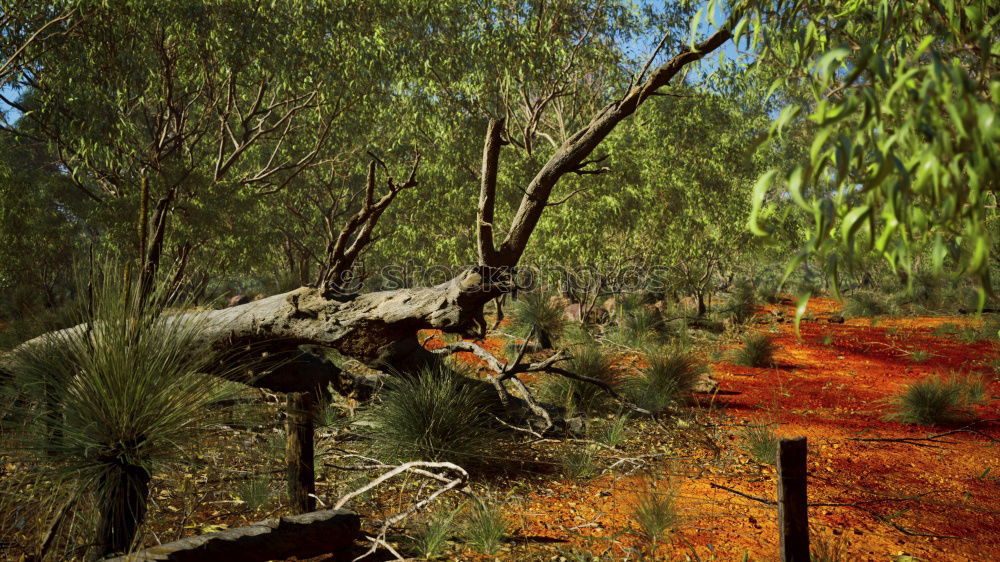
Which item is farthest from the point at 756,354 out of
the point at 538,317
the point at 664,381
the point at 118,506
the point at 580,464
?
the point at 118,506

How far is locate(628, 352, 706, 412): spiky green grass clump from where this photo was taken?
7.73 metres

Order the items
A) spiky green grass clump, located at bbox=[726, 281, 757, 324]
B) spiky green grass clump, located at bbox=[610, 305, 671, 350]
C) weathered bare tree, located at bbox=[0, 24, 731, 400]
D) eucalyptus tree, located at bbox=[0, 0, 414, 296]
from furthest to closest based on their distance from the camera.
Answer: spiky green grass clump, located at bbox=[726, 281, 757, 324] → spiky green grass clump, located at bbox=[610, 305, 671, 350] → eucalyptus tree, located at bbox=[0, 0, 414, 296] → weathered bare tree, located at bbox=[0, 24, 731, 400]

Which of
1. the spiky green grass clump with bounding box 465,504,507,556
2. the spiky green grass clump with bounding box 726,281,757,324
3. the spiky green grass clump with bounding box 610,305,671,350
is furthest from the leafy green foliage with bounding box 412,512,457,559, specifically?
the spiky green grass clump with bounding box 726,281,757,324

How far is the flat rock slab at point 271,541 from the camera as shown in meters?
2.83

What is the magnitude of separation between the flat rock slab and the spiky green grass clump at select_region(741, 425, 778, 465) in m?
3.85

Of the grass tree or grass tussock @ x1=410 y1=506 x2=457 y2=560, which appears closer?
the grass tree

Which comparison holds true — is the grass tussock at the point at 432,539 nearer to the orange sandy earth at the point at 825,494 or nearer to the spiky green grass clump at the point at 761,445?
the orange sandy earth at the point at 825,494

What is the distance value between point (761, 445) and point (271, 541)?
4452 mm

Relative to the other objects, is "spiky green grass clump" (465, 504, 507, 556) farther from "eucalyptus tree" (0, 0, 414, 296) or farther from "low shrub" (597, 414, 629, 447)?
"eucalyptus tree" (0, 0, 414, 296)

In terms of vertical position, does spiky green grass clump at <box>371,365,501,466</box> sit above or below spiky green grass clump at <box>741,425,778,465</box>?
above

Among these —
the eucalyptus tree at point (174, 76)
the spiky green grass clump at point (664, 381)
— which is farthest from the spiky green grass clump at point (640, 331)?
the eucalyptus tree at point (174, 76)

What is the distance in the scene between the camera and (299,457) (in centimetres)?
395

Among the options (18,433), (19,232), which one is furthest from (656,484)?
(19,232)

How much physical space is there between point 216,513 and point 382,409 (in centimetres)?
181
